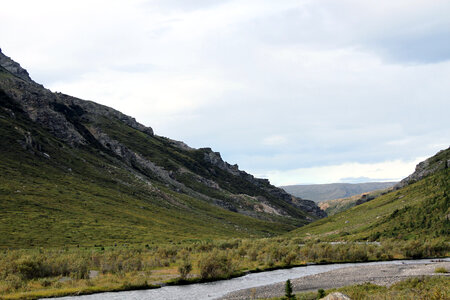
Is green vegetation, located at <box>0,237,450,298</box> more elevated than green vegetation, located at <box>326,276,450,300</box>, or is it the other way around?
green vegetation, located at <box>326,276,450,300</box>

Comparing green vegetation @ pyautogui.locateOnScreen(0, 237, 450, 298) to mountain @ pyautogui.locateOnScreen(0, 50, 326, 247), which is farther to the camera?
mountain @ pyautogui.locateOnScreen(0, 50, 326, 247)

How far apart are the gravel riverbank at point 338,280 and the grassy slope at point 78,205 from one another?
61.8 metres

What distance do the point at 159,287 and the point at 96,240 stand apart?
A: 5656cm

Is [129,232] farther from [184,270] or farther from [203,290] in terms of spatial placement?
[203,290]

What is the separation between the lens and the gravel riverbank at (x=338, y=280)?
38562mm

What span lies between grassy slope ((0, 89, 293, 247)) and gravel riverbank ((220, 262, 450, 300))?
61.8 metres

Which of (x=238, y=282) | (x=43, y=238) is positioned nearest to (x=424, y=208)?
(x=238, y=282)

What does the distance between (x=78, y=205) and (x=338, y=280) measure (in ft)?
349

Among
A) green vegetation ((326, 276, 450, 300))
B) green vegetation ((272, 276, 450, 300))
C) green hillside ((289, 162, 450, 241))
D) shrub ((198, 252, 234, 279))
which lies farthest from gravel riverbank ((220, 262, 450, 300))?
green hillside ((289, 162, 450, 241))

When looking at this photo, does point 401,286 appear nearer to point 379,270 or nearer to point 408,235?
point 379,270

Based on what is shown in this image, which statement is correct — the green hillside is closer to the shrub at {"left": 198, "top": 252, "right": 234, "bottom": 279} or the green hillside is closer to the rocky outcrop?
the rocky outcrop

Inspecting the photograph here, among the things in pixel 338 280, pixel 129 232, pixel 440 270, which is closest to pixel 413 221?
pixel 440 270

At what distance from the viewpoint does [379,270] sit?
50.8 metres

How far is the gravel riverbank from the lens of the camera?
1518 inches
